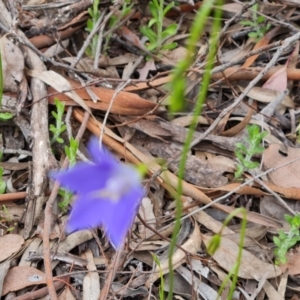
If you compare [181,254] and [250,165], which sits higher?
[250,165]

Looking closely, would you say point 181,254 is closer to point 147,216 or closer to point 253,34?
point 147,216

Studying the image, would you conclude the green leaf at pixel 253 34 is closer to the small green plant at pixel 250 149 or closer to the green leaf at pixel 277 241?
the small green plant at pixel 250 149

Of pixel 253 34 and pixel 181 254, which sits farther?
pixel 253 34

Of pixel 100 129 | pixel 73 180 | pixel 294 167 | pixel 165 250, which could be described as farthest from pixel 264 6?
pixel 73 180

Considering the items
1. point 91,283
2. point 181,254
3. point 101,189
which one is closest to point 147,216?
point 181,254

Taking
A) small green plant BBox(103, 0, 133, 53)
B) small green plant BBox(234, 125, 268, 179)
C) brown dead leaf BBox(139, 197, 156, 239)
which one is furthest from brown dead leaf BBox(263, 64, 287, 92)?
brown dead leaf BBox(139, 197, 156, 239)
